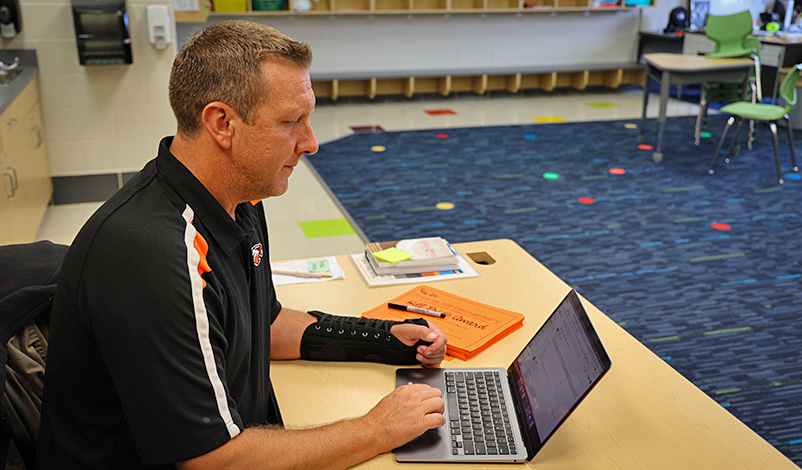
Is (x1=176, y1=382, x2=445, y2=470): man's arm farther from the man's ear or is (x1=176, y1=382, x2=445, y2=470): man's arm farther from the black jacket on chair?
the man's ear

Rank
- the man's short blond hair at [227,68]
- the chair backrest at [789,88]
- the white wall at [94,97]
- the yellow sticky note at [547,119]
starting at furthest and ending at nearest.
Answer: the yellow sticky note at [547,119] → the chair backrest at [789,88] → the white wall at [94,97] → the man's short blond hair at [227,68]

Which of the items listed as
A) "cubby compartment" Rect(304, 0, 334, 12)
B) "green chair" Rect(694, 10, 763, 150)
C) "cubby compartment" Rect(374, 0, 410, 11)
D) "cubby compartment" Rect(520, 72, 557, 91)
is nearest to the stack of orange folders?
"green chair" Rect(694, 10, 763, 150)

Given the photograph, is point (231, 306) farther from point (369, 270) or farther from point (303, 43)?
point (369, 270)

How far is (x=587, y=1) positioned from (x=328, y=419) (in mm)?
8271

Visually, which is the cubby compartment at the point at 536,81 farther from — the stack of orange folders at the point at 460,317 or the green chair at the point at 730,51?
the stack of orange folders at the point at 460,317

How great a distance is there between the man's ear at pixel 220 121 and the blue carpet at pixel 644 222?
7.05ft

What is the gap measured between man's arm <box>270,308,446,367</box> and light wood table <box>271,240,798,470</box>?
0.04m

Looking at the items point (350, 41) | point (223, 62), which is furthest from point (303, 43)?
point (350, 41)

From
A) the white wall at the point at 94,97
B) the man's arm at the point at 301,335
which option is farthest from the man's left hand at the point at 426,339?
the white wall at the point at 94,97

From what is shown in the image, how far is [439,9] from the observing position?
8.09m

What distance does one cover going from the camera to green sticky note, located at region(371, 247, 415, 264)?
1.94m

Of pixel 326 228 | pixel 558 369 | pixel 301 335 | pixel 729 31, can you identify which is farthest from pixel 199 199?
pixel 729 31

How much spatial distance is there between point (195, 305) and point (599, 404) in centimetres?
81

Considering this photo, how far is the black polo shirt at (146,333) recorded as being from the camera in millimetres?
1023
